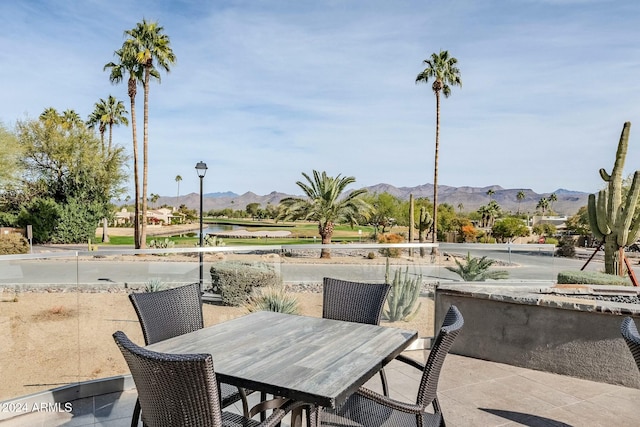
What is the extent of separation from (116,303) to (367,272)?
2.22 metres

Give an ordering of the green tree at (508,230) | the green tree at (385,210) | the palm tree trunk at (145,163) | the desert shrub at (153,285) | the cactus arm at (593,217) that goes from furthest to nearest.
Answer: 1. the green tree at (385,210)
2. the green tree at (508,230)
3. the palm tree trunk at (145,163)
4. the cactus arm at (593,217)
5. the desert shrub at (153,285)

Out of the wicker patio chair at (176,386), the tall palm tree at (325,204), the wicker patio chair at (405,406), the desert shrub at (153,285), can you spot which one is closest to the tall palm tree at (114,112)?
the tall palm tree at (325,204)

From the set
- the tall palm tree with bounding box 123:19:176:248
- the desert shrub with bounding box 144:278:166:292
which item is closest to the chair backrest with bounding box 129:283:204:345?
the desert shrub with bounding box 144:278:166:292

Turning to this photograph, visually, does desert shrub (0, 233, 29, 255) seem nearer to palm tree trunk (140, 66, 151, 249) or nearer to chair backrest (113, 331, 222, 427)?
palm tree trunk (140, 66, 151, 249)

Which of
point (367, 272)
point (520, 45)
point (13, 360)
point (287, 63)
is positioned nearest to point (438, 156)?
point (287, 63)

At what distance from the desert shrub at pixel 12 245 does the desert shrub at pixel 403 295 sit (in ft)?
67.9

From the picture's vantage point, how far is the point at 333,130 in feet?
170

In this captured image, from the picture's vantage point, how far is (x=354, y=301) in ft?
9.49

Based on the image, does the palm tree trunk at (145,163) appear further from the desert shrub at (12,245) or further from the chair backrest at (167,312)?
the chair backrest at (167,312)

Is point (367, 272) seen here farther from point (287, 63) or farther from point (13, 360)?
point (287, 63)

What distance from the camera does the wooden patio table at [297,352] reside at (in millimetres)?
1537

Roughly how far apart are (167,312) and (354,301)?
3.80ft

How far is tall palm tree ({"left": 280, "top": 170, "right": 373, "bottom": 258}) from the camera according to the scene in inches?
739

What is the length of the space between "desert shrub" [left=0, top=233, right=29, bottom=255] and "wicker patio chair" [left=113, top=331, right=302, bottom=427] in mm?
22114
